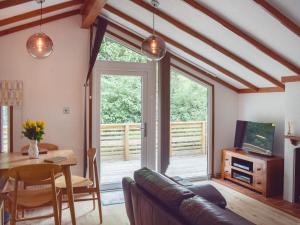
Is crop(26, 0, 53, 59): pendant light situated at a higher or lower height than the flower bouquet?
higher

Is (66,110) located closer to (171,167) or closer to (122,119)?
(122,119)

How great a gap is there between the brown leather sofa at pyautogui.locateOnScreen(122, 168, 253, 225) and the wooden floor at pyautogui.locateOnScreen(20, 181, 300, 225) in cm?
124

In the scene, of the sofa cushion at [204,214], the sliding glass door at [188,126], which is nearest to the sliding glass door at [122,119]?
the sliding glass door at [188,126]

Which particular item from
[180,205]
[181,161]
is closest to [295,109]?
[181,161]

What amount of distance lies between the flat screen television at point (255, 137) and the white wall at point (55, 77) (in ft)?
8.97

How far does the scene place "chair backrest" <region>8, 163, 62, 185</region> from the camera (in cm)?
280

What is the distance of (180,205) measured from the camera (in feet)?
6.41

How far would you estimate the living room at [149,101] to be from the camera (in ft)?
11.6

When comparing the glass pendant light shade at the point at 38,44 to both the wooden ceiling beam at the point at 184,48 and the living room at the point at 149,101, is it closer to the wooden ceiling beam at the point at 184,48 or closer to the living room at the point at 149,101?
the living room at the point at 149,101

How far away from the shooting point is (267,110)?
204 inches

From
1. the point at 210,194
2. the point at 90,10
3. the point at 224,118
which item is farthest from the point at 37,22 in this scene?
the point at 224,118

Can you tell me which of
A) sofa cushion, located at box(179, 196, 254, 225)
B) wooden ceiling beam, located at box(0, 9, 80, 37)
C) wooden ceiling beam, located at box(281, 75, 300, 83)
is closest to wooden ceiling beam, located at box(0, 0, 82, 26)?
wooden ceiling beam, located at box(0, 9, 80, 37)

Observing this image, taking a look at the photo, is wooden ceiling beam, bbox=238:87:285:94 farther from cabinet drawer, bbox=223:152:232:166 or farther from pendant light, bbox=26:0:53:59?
pendant light, bbox=26:0:53:59

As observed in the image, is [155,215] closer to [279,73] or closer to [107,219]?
[107,219]
